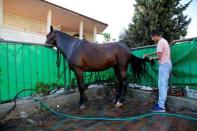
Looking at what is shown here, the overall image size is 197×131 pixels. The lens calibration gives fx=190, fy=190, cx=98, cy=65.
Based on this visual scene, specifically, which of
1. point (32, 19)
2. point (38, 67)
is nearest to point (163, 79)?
point (38, 67)

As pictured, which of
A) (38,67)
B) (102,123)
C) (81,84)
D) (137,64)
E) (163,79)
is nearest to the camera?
(102,123)

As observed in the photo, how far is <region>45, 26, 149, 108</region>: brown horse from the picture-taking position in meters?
4.88

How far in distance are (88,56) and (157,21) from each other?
1209cm

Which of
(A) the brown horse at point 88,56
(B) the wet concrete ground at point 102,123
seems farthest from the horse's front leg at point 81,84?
(B) the wet concrete ground at point 102,123

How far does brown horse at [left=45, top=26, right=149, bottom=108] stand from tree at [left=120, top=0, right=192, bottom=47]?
10486mm

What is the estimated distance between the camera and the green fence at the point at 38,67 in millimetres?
4141

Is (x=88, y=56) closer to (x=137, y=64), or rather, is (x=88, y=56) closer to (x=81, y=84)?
A: (x=81, y=84)

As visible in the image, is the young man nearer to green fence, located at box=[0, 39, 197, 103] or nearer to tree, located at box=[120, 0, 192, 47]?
green fence, located at box=[0, 39, 197, 103]

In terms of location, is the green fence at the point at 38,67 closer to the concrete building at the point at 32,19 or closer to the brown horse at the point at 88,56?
the brown horse at the point at 88,56

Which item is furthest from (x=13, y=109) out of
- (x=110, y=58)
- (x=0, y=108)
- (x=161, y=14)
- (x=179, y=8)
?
(x=179, y=8)

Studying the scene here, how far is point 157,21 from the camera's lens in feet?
50.6

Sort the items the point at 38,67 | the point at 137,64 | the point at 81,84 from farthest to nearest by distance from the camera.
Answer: the point at 137,64, the point at 81,84, the point at 38,67

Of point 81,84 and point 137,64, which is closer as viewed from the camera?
point 81,84

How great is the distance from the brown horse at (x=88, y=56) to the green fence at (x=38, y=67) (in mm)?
419
